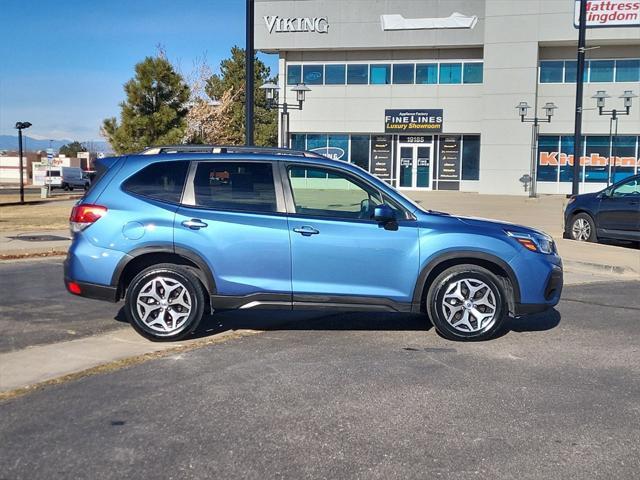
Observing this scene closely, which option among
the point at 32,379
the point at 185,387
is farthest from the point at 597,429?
the point at 32,379

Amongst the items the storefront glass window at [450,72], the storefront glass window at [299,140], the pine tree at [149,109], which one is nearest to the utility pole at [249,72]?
the pine tree at [149,109]

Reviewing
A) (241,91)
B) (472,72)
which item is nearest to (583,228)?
(472,72)

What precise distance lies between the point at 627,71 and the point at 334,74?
51.2 feet

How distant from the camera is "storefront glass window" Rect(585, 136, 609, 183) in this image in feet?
115

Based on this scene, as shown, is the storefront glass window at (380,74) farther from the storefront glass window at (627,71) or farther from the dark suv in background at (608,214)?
the dark suv in background at (608,214)

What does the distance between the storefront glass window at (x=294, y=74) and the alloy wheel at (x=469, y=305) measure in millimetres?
33736

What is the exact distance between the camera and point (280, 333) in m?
6.70

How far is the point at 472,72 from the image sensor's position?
36.7m

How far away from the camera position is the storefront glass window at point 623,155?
3484 cm

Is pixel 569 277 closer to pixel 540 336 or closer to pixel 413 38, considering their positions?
pixel 540 336

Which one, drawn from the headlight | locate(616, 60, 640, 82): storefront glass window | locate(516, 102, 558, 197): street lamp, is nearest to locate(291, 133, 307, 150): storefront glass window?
locate(516, 102, 558, 197): street lamp

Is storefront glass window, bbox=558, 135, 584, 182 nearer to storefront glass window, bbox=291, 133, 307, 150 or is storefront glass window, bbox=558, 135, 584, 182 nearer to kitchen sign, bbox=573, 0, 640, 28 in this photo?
kitchen sign, bbox=573, 0, 640, 28

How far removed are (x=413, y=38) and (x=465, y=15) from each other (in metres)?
2.99

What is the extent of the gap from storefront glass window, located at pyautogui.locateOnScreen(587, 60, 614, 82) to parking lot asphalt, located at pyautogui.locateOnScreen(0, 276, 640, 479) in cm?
3185
